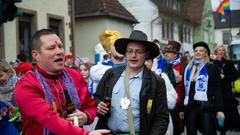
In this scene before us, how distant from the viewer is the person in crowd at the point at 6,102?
16.0 feet

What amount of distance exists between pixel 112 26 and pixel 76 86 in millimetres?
24044

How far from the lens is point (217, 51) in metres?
9.52

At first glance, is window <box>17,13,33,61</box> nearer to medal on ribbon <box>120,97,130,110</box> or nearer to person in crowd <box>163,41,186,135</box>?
person in crowd <box>163,41,186,135</box>

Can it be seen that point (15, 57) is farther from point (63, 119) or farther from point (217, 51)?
point (63, 119)

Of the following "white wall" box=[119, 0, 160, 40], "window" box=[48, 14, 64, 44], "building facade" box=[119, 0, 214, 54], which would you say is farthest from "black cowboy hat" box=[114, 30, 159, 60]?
"white wall" box=[119, 0, 160, 40]

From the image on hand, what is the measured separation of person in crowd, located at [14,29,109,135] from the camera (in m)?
3.28

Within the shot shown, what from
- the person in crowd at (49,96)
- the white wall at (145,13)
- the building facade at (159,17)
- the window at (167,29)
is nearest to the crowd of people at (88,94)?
the person in crowd at (49,96)

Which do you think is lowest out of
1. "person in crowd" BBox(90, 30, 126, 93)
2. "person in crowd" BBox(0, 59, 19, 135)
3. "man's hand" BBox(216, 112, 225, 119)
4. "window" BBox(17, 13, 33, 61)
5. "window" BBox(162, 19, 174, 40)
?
"man's hand" BBox(216, 112, 225, 119)

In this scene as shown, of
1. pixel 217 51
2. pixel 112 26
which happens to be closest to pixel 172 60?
pixel 217 51

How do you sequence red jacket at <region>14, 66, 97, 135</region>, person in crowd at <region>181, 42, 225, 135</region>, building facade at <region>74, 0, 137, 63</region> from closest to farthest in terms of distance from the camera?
1. red jacket at <region>14, 66, 97, 135</region>
2. person in crowd at <region>181, 42, 225, 135</region>
3. building facade at <region>74, 0, 137, 63</region>

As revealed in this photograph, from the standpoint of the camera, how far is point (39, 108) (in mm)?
3291

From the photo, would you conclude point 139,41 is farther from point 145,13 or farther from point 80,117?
point 145,13

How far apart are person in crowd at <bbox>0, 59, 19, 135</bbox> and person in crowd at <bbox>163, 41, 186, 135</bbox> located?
2.48 m

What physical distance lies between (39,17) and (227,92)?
10703 millimetres
